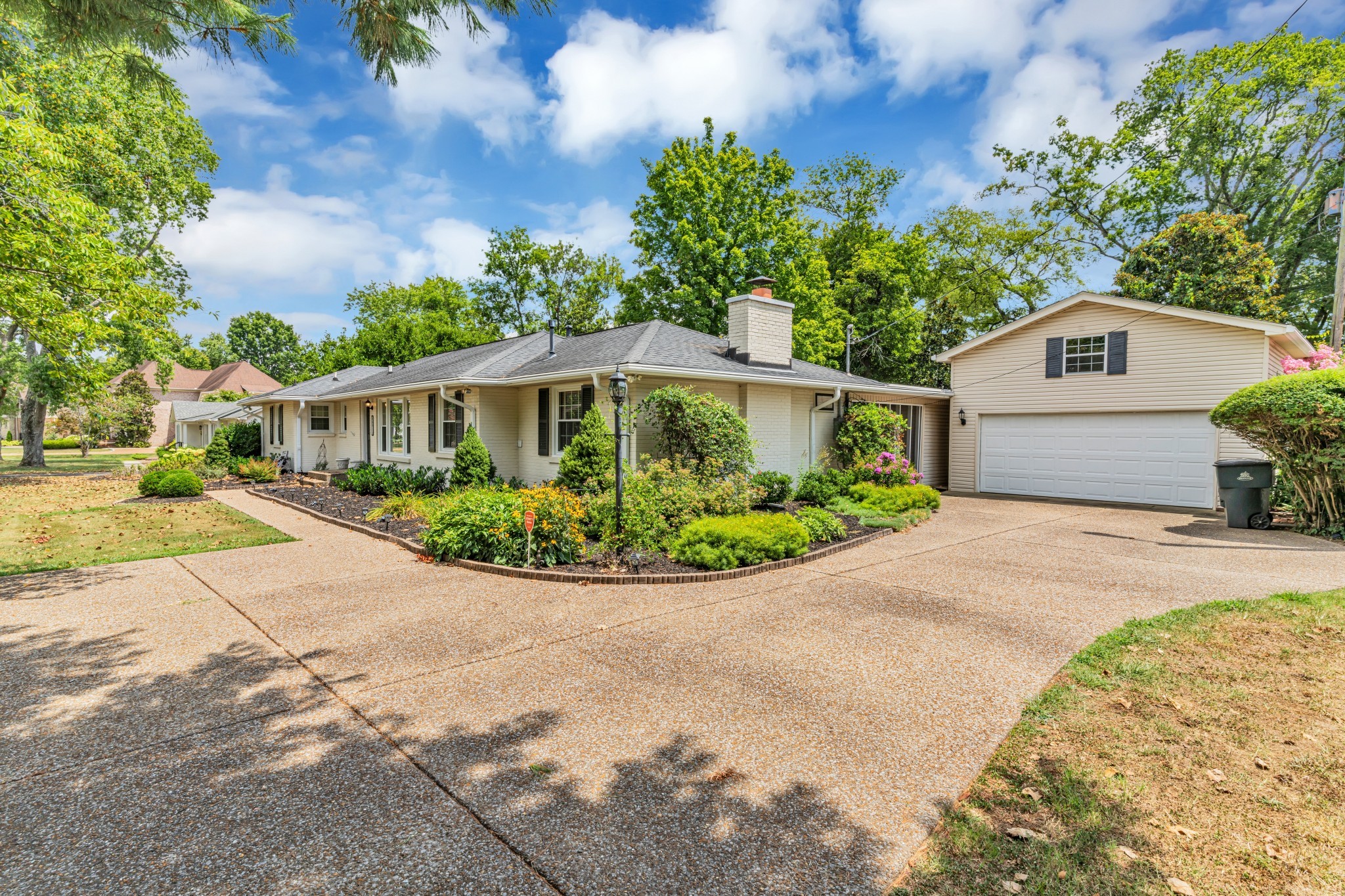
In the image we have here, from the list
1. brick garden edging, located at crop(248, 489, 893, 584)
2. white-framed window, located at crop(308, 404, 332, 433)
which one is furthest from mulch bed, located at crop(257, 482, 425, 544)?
white-framed window, located at crop(308, 404, 332, 433)

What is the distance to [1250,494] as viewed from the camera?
10.4m

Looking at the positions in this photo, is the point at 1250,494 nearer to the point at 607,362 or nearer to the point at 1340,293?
the point at 1340,293

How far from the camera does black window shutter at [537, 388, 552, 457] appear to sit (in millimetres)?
12820

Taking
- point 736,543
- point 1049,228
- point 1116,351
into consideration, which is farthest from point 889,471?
point 1049,228

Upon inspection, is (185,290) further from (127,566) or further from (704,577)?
(704,577)

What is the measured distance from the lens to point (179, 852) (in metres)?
2.54

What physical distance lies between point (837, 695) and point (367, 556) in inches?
271

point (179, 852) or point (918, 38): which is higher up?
point (918, 38)

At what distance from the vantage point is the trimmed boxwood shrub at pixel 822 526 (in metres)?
9.05

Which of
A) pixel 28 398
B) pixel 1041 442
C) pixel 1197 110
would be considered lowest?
pixel 1041 442

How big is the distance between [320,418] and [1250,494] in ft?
78.7

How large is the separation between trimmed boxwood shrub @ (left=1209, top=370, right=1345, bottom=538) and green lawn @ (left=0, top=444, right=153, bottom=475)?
3240cm

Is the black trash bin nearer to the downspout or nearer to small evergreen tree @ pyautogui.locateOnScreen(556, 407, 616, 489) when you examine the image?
the downspout

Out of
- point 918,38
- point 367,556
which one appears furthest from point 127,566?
point 918,38
